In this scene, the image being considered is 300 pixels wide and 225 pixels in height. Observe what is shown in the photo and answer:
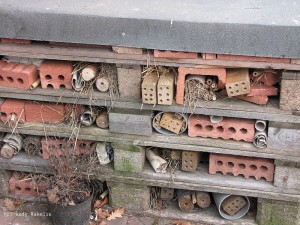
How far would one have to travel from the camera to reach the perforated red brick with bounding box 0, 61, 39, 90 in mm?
4902

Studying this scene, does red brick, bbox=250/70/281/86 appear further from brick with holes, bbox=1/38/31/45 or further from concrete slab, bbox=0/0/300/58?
brick with holes, bbox=1/38/31/45

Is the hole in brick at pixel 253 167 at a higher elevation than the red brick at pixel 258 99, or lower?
lower

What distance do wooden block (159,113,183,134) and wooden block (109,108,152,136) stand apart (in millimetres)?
132

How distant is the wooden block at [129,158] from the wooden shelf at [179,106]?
43 centimetres

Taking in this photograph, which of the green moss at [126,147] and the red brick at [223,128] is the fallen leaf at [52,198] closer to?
the green moss at [126,147]

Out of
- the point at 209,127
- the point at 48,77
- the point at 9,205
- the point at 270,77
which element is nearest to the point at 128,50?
the point at 48,77

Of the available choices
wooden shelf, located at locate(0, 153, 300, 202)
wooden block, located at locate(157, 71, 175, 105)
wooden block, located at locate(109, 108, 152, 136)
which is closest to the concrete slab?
wooden block, located at locate(157, 71, 175, 105)

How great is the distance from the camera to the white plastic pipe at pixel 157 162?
505 cm

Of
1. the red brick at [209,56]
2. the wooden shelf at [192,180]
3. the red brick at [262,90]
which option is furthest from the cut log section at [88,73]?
the red brick at [262,90]

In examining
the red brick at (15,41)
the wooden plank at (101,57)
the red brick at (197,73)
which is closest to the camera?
the wooden plank at (101,57)

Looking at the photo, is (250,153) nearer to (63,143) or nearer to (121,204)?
(121,204)

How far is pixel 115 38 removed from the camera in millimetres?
4480

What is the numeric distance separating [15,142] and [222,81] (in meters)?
2.25

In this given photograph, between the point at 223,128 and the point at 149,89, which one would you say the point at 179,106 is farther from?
the point at 223,128
